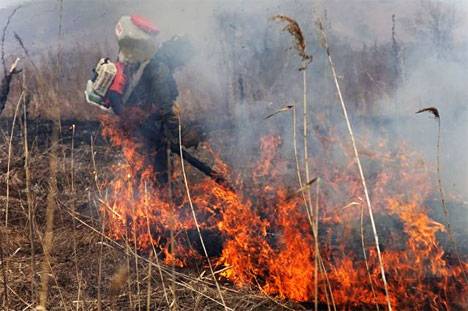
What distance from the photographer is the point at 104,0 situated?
104 feet

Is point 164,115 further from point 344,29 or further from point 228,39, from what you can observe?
point 344,29

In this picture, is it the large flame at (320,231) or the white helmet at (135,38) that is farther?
the white helmet at (135,38)

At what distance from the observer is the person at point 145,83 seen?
207 inches

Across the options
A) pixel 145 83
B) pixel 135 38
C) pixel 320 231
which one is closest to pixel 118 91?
pixel 145 83

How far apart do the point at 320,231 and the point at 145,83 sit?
9.28ft

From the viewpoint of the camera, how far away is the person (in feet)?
17.3

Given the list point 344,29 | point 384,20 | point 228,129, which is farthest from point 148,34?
point 384,20

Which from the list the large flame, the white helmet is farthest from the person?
the large flame

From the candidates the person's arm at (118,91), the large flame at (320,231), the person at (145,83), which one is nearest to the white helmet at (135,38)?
the person at (145,83)

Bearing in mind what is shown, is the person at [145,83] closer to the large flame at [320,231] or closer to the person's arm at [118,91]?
the person's arm at [118,91]

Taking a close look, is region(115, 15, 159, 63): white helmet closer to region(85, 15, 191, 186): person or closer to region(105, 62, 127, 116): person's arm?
region(85, 15, 191, 186): person

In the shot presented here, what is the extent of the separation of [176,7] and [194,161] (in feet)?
47.0

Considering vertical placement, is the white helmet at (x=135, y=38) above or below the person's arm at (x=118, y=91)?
above

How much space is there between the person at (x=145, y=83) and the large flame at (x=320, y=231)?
1.29 feet
